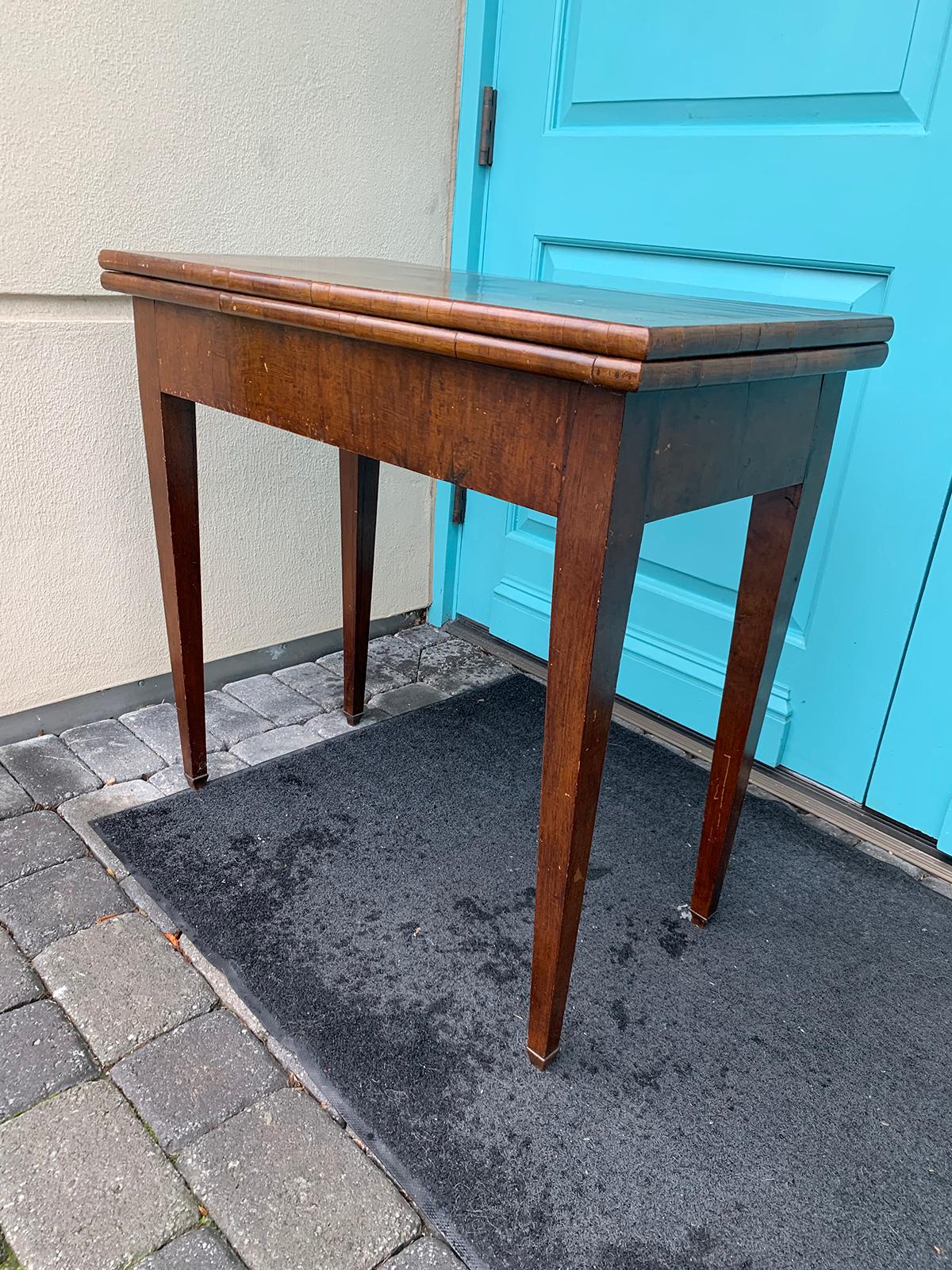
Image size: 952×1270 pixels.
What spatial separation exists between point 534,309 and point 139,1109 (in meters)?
0.95

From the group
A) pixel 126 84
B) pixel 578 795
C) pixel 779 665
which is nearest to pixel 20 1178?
pixel 578 795

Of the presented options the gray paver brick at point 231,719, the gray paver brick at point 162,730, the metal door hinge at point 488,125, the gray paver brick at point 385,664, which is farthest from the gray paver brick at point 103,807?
the metal door hinge at point 488,125

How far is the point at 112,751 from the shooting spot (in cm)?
169

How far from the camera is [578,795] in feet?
3.05

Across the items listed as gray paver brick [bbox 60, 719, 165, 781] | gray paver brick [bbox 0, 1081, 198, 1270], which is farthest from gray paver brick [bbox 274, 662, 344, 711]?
gray paver brick [bbox 0, 1081, 198, 1270]

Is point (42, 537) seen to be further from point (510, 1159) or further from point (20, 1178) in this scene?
point (510, 1159)

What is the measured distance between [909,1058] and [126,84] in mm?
1910

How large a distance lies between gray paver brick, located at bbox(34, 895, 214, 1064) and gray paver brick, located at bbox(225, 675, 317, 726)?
0.64m

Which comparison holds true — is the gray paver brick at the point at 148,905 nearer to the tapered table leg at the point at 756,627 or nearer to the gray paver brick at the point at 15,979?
the gray paver brick at the point at 15,979

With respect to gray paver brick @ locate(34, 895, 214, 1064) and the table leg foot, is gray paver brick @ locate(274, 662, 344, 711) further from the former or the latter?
the table leg foot

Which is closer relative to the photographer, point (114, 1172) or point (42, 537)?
point (114, 1172)

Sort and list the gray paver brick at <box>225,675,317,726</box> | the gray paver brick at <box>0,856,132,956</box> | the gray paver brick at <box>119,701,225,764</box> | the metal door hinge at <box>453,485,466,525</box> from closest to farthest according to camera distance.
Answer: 1. the gray paver brick at <box>0,856,132,956</box>
2. the gray paver brick at <box>119,701,225,764</box>
3. the gray paver brick at <box>225,675,317,726</box>
4. the metal door hinge at <box>453,485,466,525</box>

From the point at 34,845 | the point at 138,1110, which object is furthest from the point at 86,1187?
the point at 34,845

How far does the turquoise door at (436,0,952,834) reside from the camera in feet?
4.56
